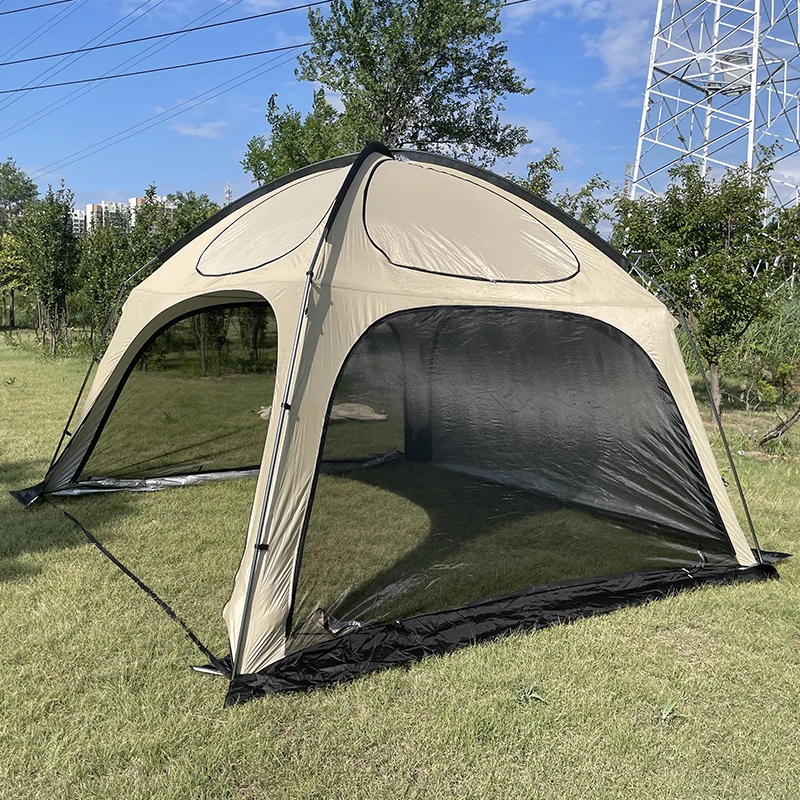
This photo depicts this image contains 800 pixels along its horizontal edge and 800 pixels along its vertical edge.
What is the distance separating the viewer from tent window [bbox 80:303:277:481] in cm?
423

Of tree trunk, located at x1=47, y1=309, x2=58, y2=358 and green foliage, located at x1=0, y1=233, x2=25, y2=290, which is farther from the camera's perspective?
green foliage, located at x1=0, y1=233, x2=25, y2=290

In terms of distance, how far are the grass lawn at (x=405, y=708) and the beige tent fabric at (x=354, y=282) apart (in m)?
0.33

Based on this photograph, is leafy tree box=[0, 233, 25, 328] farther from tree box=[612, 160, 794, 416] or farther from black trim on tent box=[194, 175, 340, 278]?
black trim on tent box=[194, 175, 340, 278]

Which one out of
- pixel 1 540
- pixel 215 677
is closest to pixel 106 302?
pixel 1 540

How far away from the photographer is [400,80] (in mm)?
14625

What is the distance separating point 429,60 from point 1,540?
1386 cm

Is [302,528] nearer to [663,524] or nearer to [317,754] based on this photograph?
[317,754]

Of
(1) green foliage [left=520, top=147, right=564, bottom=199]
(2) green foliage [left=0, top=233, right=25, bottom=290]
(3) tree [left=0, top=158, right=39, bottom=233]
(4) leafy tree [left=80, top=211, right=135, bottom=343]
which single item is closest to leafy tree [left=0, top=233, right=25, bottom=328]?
(2) green foliage [left=0, top=233, right=25, bottom=290]

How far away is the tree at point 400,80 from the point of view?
46.8ft

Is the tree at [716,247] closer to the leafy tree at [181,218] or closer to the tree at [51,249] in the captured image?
the leafy tree at [181,218]

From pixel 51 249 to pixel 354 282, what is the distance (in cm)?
990

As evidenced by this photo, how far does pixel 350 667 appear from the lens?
2.46m

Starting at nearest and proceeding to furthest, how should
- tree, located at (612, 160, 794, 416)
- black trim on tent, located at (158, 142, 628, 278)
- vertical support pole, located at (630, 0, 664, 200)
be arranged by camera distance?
black trim on tent, located at (158, 142, 628, 278)
tree, located at (612, 160, 794, 416)
vertical support pole, located at (630, 0, 664, 200)

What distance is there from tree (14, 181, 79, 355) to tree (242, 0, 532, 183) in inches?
211
